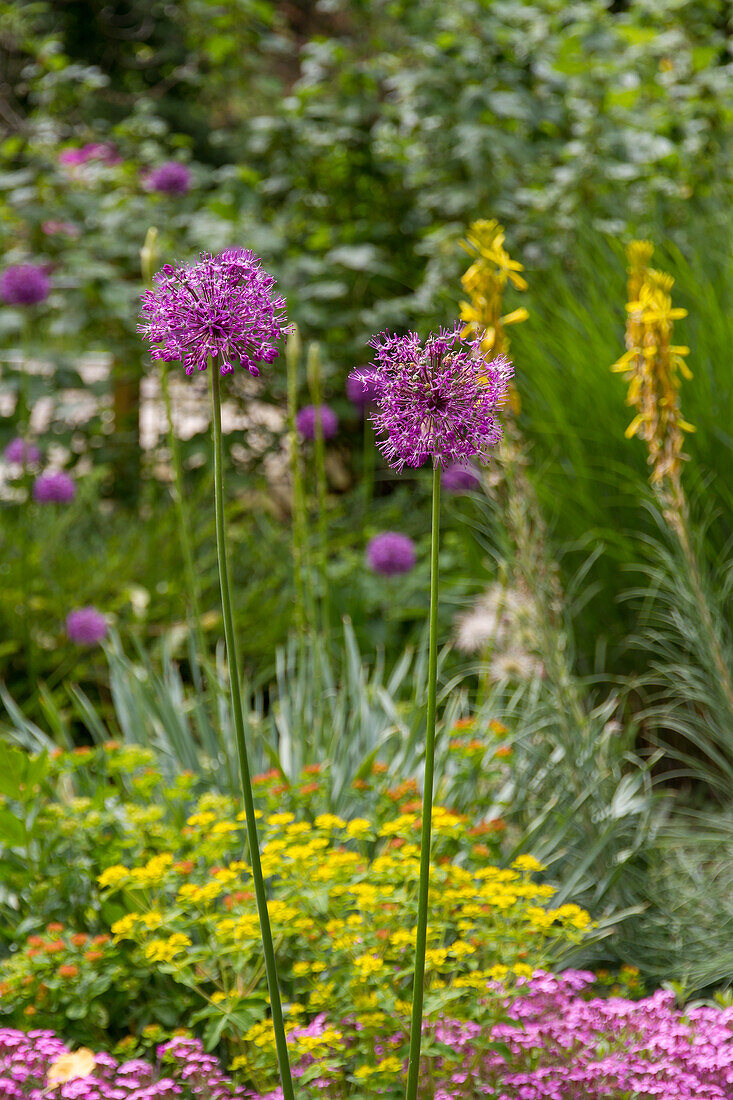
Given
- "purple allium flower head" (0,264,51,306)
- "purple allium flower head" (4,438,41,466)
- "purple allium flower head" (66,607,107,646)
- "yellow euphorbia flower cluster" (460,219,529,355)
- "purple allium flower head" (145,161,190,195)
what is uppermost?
"yellow euphorbia flower cluster" (460,219,529,355)

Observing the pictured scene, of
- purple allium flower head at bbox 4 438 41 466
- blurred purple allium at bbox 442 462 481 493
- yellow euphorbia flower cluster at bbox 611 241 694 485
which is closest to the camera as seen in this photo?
→ yellow euphorbia flower cluster at bbox 611 241 694 485

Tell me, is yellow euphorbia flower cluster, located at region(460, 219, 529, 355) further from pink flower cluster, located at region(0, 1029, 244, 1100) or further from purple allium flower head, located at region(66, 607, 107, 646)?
purple allium flower head, located at region(66, 607, 107, 646)

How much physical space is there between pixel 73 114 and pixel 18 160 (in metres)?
1.01

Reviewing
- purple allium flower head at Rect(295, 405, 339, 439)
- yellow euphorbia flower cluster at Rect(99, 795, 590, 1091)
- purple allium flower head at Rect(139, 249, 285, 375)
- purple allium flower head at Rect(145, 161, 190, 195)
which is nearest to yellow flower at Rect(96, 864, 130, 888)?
yellow euphorbia flower cluster at Rect(99, 795, 590, 1091)

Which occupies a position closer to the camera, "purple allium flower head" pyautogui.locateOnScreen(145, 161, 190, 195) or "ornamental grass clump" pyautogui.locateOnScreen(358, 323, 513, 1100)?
"ornamental grass clump" pyautogui.locateOnScreen(358, 323, 513, 1100)

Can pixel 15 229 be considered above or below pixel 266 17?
below

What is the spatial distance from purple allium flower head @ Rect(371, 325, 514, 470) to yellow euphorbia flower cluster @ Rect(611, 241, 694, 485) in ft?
2.88

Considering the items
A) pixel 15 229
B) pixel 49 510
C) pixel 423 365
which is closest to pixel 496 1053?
pixel 423 365

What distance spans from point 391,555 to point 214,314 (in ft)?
8.22

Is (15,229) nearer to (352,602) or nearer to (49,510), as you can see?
(49,510)

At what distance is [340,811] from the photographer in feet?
7.79

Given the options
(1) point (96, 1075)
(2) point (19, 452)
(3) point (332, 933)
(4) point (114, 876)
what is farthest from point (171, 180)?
(1) point (96, 1075)

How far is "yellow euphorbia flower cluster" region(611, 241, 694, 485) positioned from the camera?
1.93 meters

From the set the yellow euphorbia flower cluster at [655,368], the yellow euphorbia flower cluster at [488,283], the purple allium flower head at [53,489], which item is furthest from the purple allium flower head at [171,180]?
the yellow euphorbia flower cluster at [655,368]
